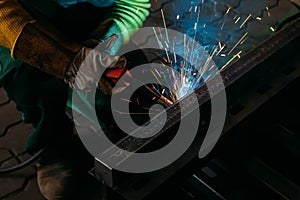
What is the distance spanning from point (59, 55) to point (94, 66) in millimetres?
153

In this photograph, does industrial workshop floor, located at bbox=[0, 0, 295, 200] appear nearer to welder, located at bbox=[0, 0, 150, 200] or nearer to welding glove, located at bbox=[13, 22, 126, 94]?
welder, located at bbox=[0, 0, 150, 200]

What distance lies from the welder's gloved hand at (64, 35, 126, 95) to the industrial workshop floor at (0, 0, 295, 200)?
2.30 ft

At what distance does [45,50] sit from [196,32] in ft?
5.24

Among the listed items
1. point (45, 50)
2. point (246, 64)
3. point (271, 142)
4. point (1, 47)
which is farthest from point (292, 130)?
point (1, 47)

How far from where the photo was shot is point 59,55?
80.1 inches

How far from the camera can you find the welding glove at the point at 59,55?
6.57 feet

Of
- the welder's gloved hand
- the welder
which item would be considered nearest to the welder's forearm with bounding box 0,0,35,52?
the welder

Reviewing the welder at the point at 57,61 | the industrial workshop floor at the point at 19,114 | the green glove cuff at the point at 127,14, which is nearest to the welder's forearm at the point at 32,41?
the welder at the point at 57,61

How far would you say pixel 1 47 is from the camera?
91.4 inches

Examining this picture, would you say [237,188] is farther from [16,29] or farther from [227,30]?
[227,30]

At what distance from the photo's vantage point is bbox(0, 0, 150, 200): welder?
203cm

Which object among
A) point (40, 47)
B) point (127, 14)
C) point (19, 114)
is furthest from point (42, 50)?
point (19, 114)

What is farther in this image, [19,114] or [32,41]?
[19,114]

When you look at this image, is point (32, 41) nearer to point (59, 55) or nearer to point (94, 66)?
point (59, 55)
